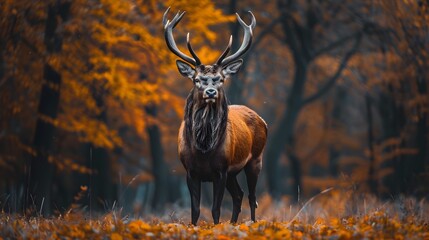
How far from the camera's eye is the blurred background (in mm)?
15438

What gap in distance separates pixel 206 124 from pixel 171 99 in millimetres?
11866

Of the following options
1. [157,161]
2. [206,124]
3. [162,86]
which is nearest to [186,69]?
[206,124]

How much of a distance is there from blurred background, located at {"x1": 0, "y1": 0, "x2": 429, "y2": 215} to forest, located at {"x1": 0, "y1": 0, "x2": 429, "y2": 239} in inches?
1.9

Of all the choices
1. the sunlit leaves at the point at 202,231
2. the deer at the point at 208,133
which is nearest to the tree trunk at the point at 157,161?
the deer at the point at 208,133

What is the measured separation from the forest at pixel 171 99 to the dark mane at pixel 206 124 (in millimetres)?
1091

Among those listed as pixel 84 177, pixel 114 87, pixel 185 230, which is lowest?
pixel 84 177

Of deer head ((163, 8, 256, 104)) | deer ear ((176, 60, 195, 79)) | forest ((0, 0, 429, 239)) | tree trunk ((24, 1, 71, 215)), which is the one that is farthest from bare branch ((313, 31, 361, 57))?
deer ear ((176, 60, 195, 79))

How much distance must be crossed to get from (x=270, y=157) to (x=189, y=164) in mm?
15657

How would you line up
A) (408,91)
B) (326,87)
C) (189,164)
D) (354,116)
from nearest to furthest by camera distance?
(189,164), (408,91), (326,87), (354,116)

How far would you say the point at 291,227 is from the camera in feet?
29.4

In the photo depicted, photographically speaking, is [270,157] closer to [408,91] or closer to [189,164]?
[408,91]

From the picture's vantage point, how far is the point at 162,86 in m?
22.3

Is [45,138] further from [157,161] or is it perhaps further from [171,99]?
[157,161]

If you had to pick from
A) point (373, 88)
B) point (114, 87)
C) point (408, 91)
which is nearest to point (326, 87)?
point (373, 88)
